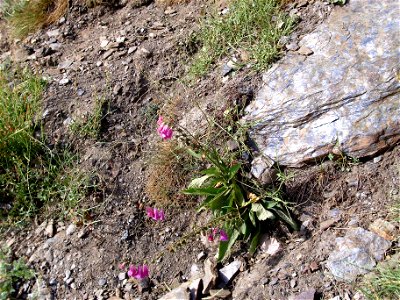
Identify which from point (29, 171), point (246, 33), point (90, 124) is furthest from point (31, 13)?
point (246, 33)

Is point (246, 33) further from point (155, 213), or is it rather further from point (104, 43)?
point (155, 213)

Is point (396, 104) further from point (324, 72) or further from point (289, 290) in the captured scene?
point (289, 290)

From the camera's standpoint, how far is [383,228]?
3.25 meters

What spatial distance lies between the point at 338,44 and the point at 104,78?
6.00 feet

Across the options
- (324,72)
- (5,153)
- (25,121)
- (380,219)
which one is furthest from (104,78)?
(380,219)

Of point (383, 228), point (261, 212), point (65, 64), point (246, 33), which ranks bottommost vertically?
point (383, 228)

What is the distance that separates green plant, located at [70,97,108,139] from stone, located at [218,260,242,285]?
1.42 meters

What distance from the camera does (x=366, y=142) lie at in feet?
11.6

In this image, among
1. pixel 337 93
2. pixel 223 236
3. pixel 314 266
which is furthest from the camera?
pixel 337 93

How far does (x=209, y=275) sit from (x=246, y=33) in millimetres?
1880

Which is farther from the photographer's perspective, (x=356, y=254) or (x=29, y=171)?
(x=29, y=171)

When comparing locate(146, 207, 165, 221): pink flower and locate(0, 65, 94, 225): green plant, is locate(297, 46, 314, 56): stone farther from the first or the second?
locate(0, 65, 94, 225): green plant

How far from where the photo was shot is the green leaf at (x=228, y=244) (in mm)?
3402

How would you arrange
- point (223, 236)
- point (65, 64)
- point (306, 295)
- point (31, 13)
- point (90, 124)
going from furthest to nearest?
point (31, 13) → point (65, 64) → point (90, 124) → point (223, 236) → point (306, 295)
